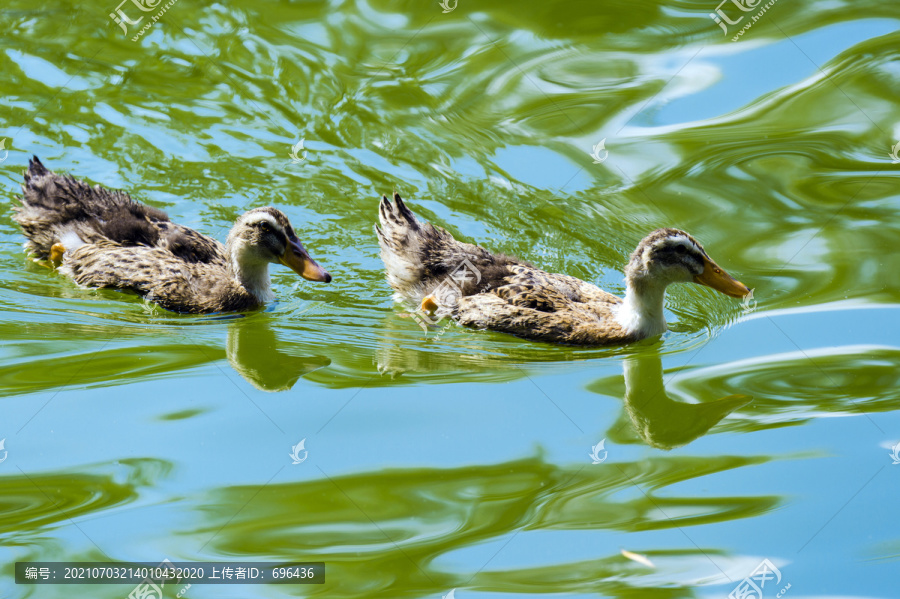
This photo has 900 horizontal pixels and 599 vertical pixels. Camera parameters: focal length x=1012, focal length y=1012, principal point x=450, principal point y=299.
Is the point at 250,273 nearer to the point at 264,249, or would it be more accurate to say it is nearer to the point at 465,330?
the point at 264,249

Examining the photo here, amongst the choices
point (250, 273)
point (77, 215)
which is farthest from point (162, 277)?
point (77, 215)

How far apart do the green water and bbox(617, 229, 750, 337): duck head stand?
0.29 m

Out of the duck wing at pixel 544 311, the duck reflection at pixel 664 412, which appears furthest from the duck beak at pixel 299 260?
the duck reflection at pixel 664 412

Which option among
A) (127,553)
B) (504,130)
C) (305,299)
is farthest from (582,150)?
(127,553)

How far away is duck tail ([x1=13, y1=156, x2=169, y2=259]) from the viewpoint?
9570mm

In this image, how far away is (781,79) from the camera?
11.8 meters

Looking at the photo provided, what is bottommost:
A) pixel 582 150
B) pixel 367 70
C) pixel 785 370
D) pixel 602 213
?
pixel 785 370

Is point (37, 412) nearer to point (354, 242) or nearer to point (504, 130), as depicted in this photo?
point (354, 242)

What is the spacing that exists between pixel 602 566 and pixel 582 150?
6.71m

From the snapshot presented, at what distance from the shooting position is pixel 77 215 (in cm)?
969

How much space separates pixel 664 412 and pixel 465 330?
2.14 metres

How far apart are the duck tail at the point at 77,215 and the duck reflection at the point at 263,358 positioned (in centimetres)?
166

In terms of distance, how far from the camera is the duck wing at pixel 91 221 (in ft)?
31.2

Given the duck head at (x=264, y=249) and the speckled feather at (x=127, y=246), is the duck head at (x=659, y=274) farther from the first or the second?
the speckled feather at (x=127, y=246)
